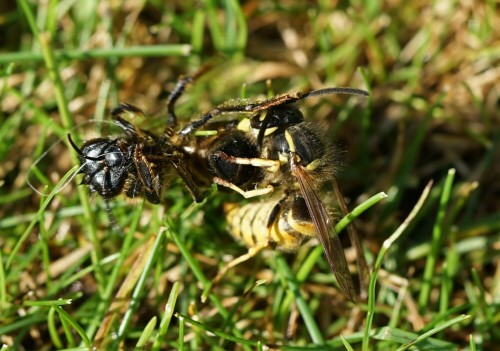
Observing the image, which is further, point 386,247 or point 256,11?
point 256,11

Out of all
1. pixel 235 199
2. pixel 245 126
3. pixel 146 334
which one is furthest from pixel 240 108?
pixel 146 334

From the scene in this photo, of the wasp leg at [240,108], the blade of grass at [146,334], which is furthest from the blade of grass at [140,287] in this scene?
the wasp leg at [240,108]

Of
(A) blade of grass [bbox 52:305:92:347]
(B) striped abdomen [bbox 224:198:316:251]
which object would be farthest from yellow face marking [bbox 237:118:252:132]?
(A) blade of grass [bbox 52:305:92:347]

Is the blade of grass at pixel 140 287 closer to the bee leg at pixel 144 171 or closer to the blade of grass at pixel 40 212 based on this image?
the bee leg at pixel 144 171

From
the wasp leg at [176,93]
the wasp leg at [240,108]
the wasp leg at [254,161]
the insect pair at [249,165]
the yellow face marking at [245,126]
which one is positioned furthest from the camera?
the wasp leg at [176,93]

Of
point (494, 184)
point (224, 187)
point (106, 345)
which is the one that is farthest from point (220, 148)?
point (494, 184)

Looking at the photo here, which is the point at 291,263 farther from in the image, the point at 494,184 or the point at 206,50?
the point at 206,50

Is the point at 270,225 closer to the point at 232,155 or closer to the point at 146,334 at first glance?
the point at 232,155
